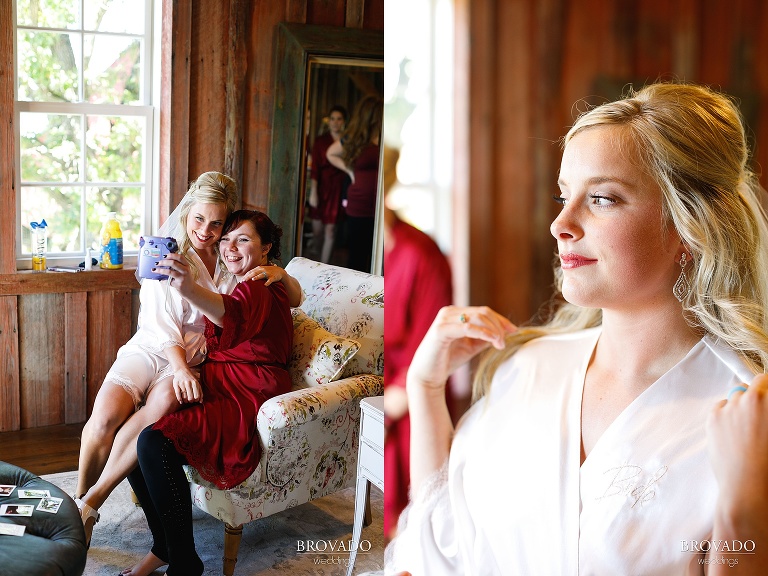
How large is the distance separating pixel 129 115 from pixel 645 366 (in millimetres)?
3763

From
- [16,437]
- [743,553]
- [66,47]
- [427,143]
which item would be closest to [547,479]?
[743,553]

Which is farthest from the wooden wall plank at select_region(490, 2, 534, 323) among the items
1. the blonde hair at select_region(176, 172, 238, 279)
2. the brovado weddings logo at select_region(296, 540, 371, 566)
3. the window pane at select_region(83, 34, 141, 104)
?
the window pane at select_region(83, 34, 141, 104)

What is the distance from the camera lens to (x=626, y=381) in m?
0.83

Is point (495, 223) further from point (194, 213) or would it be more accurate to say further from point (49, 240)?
point (49, 240)

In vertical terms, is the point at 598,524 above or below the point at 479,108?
below

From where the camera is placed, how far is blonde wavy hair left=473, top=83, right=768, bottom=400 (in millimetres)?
762

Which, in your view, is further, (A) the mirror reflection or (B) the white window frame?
(A) the mirror reflection

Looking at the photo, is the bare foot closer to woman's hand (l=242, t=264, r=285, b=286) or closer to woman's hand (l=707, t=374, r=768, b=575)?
woman's hand (l=242, t=264, r=285, b=286)

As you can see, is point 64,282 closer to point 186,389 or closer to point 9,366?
point 9,366

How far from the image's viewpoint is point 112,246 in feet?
12.8

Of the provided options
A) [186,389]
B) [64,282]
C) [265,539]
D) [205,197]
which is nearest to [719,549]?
[186,389]

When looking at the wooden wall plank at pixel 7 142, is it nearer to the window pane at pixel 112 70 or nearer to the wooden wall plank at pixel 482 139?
the window pane at pixel 112 70

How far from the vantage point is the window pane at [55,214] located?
3.87 m

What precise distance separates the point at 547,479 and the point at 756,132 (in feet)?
1.40
